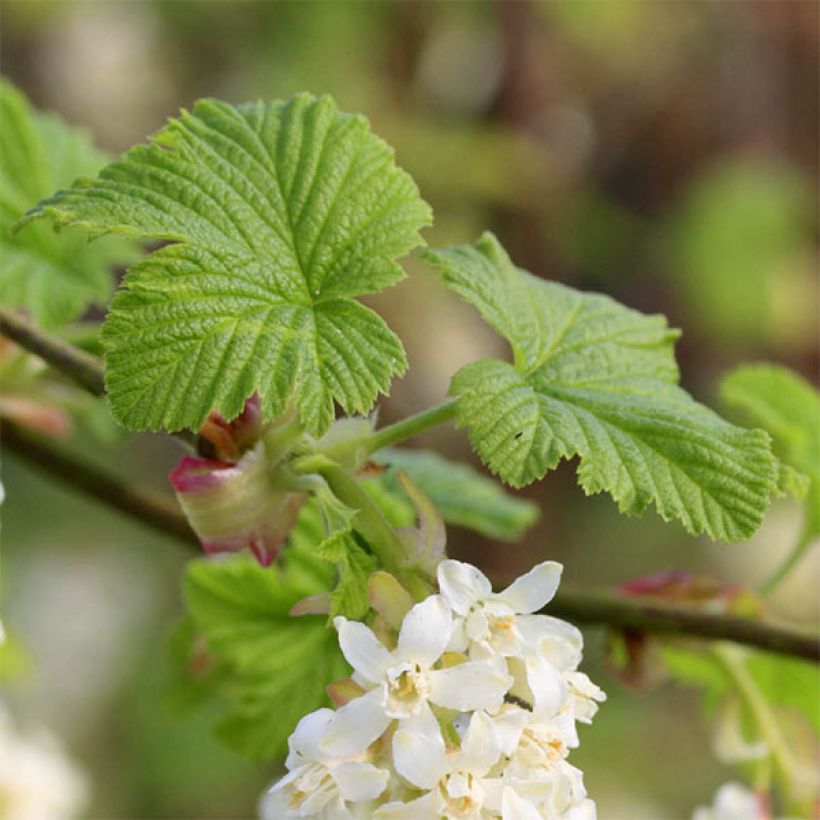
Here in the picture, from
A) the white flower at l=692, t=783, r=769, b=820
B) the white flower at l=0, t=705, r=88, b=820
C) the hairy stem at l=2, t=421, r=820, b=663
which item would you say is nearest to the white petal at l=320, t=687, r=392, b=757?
the hairy stem at l=2, t=421, r=820, b=663

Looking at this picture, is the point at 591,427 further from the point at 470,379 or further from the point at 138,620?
the point at 138,620

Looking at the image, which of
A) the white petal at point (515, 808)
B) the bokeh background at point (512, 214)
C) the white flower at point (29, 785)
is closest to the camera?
the white petal at point (515, 808)

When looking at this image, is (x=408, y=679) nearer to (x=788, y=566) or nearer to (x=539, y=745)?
(x=539, y=745)

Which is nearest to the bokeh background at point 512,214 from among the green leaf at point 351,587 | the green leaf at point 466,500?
the green leaf at point 466,500

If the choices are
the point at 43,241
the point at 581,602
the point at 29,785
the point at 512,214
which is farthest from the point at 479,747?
the point at 512,214

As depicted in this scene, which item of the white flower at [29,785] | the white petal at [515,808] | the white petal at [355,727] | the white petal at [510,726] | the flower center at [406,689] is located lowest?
the white flower at [29,785]

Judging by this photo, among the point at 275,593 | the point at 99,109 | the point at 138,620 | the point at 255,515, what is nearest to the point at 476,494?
the point at 275,593

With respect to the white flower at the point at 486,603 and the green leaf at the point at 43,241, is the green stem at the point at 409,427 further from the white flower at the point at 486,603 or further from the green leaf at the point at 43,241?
the green leaf at the point at 43,241
